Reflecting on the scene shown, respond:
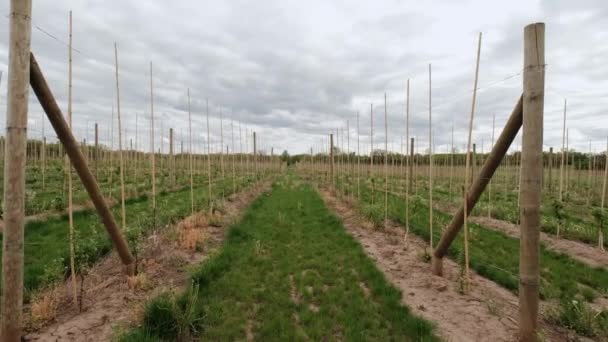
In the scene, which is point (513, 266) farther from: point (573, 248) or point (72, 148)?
point (72, 148)

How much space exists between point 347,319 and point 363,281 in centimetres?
130

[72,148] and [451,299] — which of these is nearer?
[72,148]

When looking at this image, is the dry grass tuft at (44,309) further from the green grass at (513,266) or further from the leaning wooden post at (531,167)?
the green grass at (513,266)

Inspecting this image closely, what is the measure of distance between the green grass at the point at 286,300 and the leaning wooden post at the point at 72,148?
1.09m

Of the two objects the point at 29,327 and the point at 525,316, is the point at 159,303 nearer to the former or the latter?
the point at 29,327

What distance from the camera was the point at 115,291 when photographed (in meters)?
3.96

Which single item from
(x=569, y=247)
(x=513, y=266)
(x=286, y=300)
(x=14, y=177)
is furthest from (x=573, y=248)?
(x=14, y=177)

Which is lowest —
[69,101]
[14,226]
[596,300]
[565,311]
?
[596,300]

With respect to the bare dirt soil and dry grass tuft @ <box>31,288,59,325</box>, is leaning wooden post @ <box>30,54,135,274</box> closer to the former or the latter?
dry grass tuft @ <box>31,288,59,325</box>

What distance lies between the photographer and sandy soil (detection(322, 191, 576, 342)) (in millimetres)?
3203

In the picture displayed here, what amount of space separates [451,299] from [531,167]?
6.98ft

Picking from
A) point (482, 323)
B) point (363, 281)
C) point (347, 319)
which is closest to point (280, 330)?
point (347, 319)

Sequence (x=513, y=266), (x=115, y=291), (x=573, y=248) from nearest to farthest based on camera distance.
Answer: (x=115, y=291)
(x=513, y=266)
(x=573, y=248)

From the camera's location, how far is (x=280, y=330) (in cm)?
340
